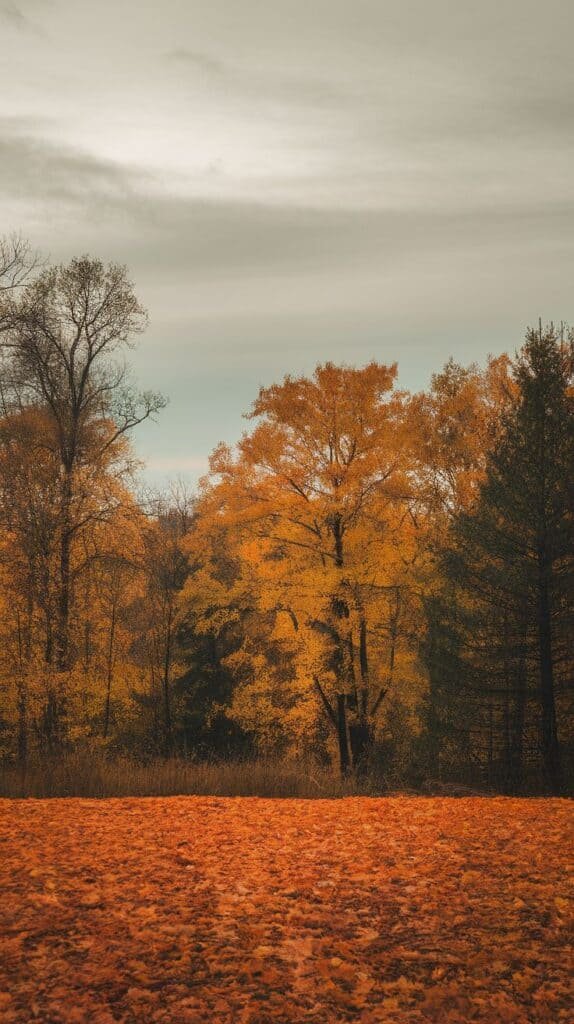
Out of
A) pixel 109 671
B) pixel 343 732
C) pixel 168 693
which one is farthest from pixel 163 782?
pixel 168 693

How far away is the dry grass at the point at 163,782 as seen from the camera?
11078mm

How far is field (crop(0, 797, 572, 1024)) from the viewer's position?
4.00m

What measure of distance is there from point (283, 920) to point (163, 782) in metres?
6.59

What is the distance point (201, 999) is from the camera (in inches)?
158


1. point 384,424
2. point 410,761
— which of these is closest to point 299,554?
point 384,424

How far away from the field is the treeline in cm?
597

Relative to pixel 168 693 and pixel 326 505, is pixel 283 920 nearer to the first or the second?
pixel 326 505

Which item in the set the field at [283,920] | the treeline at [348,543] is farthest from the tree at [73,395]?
the field at [283,920]

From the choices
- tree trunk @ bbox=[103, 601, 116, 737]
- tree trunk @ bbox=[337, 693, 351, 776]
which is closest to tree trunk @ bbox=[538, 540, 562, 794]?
tree trunk @ bbox=[337, 693, 351, 776]

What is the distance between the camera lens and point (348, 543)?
55.6 feet

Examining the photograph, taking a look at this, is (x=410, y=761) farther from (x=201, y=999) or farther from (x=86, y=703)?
(x=201, y=999)

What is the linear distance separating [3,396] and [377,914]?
16.0m

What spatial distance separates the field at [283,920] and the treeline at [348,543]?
19.6 ft

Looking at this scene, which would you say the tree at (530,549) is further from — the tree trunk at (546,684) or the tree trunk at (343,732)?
the tree trunk at (343,732)
